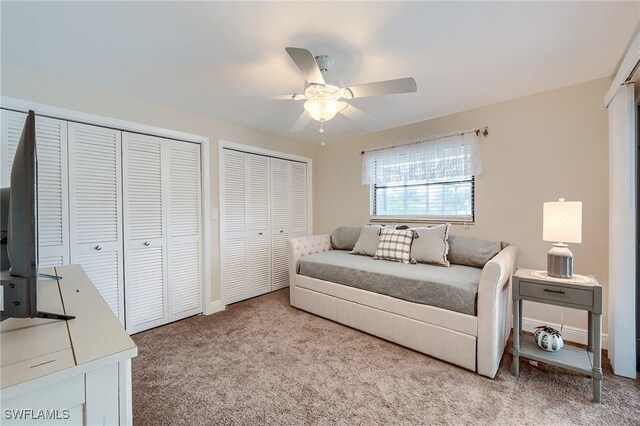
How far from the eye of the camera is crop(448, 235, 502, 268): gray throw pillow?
101 inches

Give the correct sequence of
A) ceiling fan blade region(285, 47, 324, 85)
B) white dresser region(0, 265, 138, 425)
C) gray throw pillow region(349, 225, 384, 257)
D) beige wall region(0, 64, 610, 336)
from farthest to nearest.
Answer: gray throw pillow region(349, 225, 384, 257)
beige wall region(0, 64, 610, 336)
ceiling fan blade region(285, 47, 324, 85)
white dresser region(0, 265, 138, 425)

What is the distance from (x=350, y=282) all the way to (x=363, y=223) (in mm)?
1302

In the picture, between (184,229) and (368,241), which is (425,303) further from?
(184,229)

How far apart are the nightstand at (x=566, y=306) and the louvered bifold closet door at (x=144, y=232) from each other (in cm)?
317

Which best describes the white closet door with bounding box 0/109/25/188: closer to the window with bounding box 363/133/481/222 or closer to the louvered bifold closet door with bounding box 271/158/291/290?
the louvered bifold closet door with bounding box 271/158/291/290

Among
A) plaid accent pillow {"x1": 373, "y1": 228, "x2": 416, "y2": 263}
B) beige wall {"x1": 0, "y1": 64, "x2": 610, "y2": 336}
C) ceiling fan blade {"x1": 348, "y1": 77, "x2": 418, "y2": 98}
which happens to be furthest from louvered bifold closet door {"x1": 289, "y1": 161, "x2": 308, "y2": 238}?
ceiling fan blade {"x1": 348, "y1": 77, "x2": 418, "y2": 98}

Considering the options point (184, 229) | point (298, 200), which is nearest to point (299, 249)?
point (298, 200)

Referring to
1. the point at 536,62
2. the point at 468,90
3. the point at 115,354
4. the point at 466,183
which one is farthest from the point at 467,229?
the point at 115,354

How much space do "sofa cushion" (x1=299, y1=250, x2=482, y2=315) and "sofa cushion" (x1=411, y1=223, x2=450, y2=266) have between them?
0.31 ft

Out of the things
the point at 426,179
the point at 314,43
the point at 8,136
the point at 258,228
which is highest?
the point at 314,43

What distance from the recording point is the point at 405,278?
2332mm

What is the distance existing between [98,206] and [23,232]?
1878 mm

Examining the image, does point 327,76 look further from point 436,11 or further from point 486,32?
point 486,32

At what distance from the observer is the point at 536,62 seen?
199 cm
